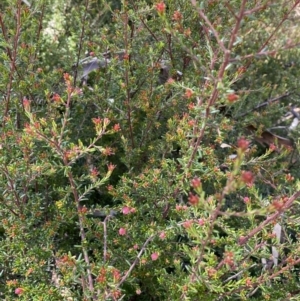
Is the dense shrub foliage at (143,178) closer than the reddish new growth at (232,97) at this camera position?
No

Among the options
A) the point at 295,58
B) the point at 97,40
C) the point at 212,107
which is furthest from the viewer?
the point at 295,58

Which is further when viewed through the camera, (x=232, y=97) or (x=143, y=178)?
(x=143, y=178)

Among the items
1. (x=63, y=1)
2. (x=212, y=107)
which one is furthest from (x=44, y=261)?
(x=63, y=1)

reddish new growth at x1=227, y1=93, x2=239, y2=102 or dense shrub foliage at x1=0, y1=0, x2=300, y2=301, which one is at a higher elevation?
reddish new growth at x1=227, y1=93, x2=239, y2=102

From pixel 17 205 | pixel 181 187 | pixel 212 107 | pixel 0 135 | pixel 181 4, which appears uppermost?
pixel 181 4

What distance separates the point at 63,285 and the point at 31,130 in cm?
64

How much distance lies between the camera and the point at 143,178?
6.01 ft

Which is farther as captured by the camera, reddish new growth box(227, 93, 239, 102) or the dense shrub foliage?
the dense shrub foliage

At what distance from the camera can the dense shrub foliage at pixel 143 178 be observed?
1.38 meters

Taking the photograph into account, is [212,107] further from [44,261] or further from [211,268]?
[44,261]

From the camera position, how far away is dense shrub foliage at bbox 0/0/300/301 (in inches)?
54.4

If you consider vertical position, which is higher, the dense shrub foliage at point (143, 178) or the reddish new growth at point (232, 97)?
the reddish new growth at point (232, 97)

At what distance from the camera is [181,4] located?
2.07 metres

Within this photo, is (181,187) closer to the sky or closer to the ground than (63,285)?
closer to the sky
